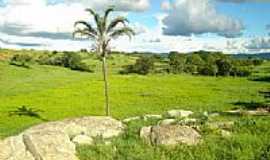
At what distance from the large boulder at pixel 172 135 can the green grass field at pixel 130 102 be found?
360 millimetres

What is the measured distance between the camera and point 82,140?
23.4 m

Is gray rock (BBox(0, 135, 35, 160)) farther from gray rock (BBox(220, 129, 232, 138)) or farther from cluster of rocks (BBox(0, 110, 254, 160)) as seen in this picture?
gray rock (BBox(220, 129, 232, 138))

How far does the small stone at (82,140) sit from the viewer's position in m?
23.2

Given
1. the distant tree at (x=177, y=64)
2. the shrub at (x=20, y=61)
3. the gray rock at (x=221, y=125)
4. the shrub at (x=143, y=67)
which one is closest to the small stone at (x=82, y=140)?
the gray rock at (x=221, y=125)

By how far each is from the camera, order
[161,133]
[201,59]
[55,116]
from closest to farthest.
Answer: [161,133] < [55,116] < [201,59]

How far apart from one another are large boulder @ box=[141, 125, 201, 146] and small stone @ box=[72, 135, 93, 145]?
7.36 feet

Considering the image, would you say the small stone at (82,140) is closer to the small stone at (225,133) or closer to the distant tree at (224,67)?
the small stone at (225,133)

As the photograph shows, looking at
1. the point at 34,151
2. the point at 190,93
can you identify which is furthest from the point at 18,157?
the point at 190,93

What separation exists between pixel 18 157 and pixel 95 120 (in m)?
5.29

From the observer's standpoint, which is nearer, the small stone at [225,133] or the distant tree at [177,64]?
the small stone at [225,133]

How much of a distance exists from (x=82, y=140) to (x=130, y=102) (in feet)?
129

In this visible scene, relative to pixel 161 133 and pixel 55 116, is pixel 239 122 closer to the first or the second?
pixel 161 133

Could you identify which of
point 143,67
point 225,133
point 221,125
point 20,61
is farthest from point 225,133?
point 143,67

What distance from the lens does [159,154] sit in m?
21.7
